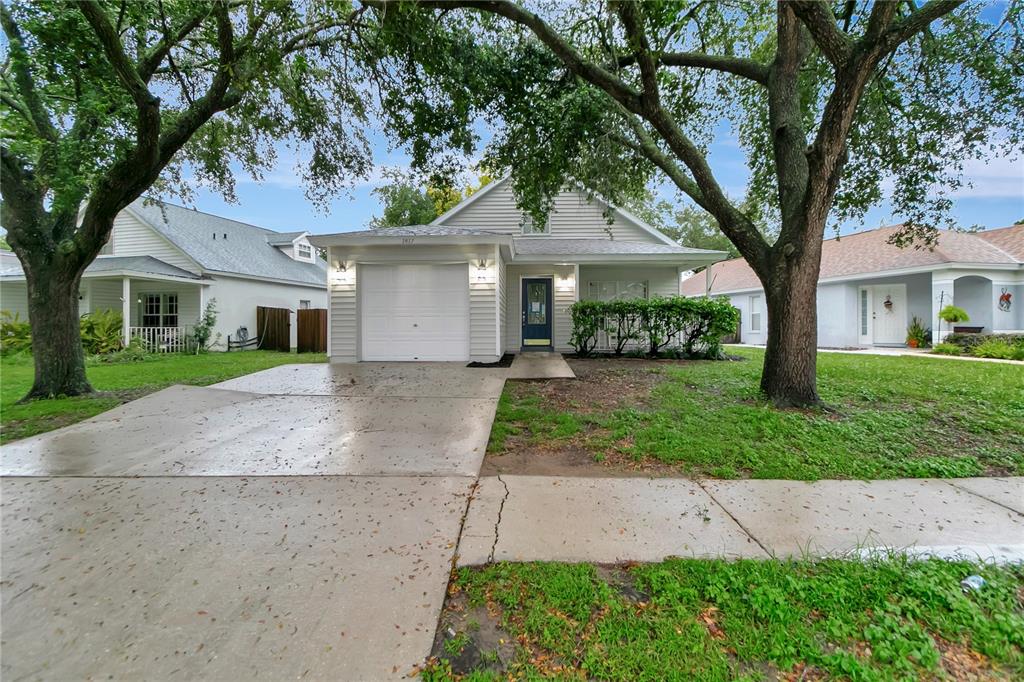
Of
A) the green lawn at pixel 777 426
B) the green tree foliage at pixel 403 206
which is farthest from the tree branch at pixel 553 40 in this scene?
the green tree foliage at pixel 403 206

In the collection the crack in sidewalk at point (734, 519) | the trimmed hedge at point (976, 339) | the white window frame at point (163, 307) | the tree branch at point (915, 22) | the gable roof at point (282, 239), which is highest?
the gable roof at point (282, 239)

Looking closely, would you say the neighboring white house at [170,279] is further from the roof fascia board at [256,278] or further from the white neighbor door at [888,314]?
the white neighbor door at [888,314]

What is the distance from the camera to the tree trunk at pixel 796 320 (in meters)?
5.64

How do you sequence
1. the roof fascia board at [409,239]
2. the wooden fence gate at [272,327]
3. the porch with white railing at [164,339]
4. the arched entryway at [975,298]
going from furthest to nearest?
the wooden fence gate at [272,327]
the porch with white railing at [164,339]
the arched entryway at [975,298]
the roof fascia board at [409,239]

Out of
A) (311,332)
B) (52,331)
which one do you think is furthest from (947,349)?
(52,331)

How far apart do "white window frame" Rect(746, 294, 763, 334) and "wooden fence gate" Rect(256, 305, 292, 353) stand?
789 inches

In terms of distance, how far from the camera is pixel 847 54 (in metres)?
4.88

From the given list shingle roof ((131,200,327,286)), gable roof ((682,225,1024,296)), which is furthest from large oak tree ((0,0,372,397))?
gable roof ((682,225,1024,296))

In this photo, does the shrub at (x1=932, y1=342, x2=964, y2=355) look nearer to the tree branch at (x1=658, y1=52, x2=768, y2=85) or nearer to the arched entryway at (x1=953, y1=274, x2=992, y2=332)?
the arched entryway at (x1=953, y1=274, x2=992, y2=332)

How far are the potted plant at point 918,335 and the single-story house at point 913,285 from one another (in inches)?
6.0

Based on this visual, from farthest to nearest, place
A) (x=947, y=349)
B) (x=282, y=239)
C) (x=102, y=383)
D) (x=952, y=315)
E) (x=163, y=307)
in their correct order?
(x=282, y=239) → (x=163, y=307) → (x=952, y=315) → (x=947, y=349) → (x=102, y=383)

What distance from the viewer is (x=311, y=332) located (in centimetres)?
1608

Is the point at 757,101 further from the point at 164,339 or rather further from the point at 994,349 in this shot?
the point at 164,339

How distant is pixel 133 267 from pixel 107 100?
10161mm
